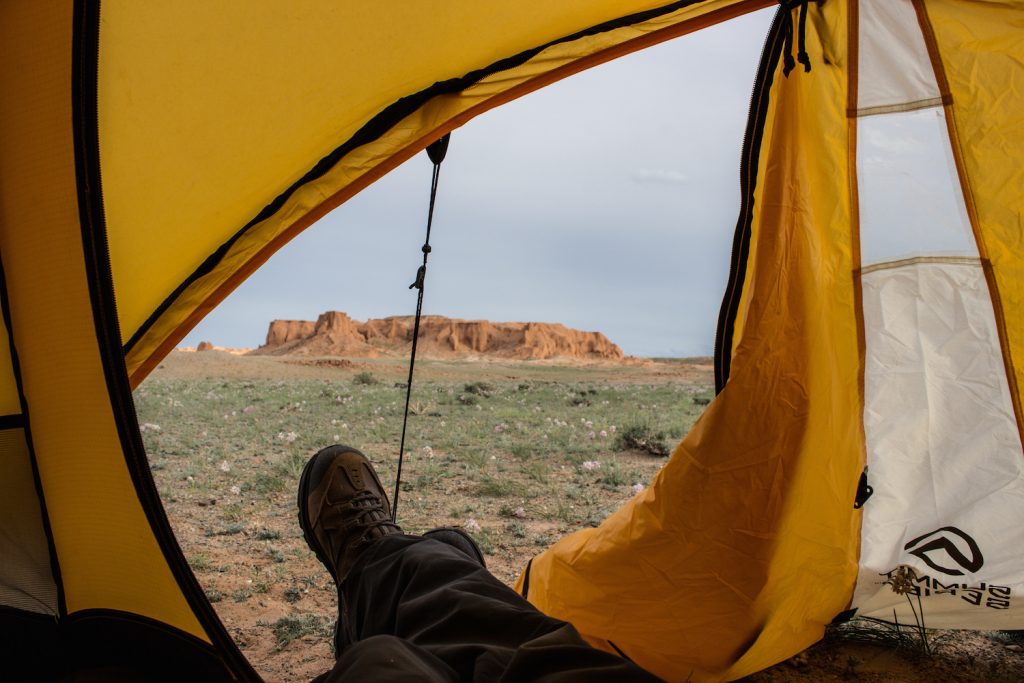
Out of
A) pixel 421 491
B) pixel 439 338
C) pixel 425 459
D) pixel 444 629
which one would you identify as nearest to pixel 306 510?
pixel 444 629

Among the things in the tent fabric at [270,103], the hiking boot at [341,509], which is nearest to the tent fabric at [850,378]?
the tent fabric at [270,103]

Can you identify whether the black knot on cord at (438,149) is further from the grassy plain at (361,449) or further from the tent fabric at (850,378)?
the grassy plain at (361,449)

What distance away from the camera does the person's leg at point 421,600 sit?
1.11m

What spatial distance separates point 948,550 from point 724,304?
945mm

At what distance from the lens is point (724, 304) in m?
1.93

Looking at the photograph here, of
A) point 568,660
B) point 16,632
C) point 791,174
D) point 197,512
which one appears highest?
point 791,174

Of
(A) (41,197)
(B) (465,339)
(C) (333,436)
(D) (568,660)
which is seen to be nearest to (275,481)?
(C) (333,436)

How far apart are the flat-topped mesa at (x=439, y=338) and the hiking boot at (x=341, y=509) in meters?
47.4

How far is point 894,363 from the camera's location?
6.14 ft

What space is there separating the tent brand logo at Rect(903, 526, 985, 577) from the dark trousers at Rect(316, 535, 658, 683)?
1.27 metres

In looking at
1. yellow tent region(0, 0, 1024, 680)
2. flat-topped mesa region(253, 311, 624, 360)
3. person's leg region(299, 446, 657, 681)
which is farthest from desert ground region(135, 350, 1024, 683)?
flat-topped mesa region(253, 311, 624, 360)

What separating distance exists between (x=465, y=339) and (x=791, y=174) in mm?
52575

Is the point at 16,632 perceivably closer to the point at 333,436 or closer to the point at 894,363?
the point at 894,363

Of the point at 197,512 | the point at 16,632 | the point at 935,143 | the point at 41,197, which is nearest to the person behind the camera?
the point at 41,197
